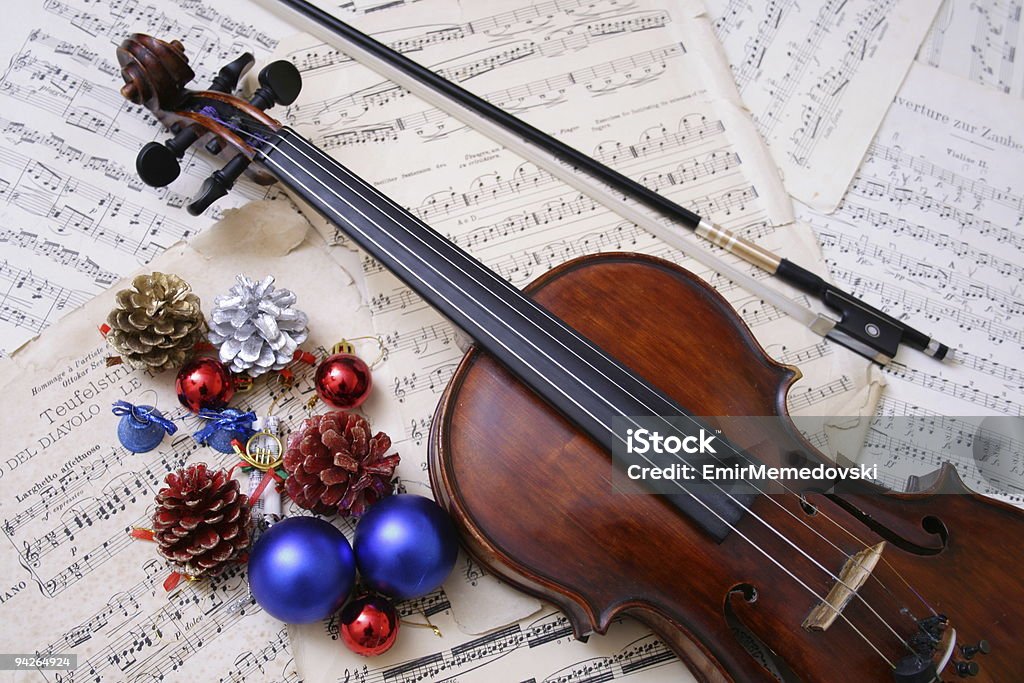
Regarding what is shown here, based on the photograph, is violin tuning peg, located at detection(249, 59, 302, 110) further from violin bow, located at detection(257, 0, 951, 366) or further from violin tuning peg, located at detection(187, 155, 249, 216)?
violin bow, located at detection(257, 0, 951, 366)

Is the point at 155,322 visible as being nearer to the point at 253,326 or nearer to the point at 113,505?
the point at 253,326

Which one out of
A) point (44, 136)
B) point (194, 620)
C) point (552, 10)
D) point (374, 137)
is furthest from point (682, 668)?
point (44, 136)

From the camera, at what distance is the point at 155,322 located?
1257 millimetres

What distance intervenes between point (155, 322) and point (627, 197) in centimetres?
94

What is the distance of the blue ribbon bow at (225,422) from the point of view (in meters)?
1.31

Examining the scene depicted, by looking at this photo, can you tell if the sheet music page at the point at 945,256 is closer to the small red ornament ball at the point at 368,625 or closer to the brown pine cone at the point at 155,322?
the small red ornament ball at the point at 368,625

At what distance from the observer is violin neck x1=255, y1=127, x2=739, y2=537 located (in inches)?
43.9

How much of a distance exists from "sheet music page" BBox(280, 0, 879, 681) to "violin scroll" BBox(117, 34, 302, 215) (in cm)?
20

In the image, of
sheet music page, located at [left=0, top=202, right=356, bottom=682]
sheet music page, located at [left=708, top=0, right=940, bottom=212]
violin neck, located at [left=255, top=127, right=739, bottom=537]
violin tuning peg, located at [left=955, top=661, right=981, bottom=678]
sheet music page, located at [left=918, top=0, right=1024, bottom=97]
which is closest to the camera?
violin tuning peg, located at [left=955, top=661, right=981, bottom=678]

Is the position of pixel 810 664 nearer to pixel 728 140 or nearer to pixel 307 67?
pixel 728 140

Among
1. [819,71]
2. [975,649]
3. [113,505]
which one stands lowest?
[113,505]

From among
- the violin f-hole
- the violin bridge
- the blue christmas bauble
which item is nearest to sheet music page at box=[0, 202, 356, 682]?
the blue christmas bauble

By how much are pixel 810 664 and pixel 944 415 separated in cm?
72

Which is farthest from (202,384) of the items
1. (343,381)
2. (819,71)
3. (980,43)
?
(980,43)
